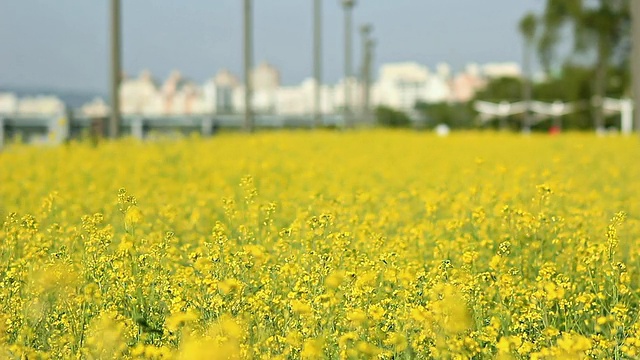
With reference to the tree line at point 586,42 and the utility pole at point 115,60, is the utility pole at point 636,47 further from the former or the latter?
the tree line at point 586,42

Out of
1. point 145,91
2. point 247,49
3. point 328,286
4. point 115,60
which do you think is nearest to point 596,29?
point 247,49

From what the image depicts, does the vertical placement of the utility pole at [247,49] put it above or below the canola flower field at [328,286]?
above

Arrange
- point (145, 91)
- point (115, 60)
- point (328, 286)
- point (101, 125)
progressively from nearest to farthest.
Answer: point (328, 286) < point (115, 60) < point (101, 125) < point (145, 91)

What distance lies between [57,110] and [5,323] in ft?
76.5

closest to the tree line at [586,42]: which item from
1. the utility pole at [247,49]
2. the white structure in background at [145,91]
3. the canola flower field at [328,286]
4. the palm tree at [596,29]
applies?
the palm tree at [596,29]

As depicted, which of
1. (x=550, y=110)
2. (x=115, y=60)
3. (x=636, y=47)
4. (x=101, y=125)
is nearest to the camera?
(x=636, y=47)

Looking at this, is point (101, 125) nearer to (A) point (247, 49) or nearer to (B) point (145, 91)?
(A) point (247, 49)

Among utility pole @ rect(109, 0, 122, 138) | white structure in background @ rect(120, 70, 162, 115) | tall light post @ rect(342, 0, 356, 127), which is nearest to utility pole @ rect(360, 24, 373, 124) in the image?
tall light post @ rect(342, 0, 356, 127)

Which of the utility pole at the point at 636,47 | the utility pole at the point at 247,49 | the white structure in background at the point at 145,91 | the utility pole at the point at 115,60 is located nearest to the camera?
the utility pole at the point at 636,47

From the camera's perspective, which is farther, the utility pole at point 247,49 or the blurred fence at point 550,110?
the blurred fence at point 550,110

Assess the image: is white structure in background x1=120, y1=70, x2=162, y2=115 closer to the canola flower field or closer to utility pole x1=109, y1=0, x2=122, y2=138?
utility pole x1=109, y1=0, x2=122, y2=138

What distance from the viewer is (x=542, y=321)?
472 cm

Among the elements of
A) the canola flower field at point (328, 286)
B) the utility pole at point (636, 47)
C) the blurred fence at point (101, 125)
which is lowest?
the canola flower field at point (328, 286)

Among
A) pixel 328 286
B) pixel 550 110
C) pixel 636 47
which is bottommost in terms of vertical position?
pixel 328 286
